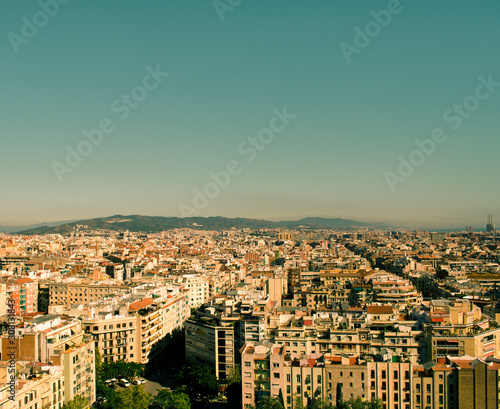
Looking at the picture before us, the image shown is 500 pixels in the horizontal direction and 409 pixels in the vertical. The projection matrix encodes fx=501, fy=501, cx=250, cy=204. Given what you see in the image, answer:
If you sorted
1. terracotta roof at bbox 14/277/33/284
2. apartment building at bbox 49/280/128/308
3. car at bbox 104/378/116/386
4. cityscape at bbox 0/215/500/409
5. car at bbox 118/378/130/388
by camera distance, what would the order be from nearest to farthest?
1. cityscape at bbox 0/215/500/409
2. car at bbox 104/378/116/386
3. car at bbox 118/378/130/388
4. terracotta roof at bbox 14/277/33/284
5. apartment building at bbox 49/280/128/308

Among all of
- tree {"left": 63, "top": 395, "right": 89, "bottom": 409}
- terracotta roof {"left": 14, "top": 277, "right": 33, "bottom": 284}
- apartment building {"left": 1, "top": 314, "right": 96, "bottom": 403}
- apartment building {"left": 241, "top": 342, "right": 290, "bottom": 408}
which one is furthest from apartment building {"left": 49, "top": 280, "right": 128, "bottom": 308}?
apartment building {"left": 241, "top": 342, "right": 290, "bottom": 408}

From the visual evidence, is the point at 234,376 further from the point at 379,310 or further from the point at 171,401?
the point at 379,310

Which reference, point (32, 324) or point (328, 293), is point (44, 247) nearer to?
point (328, 293)

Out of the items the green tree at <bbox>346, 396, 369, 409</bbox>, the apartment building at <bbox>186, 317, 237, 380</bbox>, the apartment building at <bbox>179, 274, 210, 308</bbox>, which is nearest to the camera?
the green tree at <bbox>346, 396, 369, 409</bbox>

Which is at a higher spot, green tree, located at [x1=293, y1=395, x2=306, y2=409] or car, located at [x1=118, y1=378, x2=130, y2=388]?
green tree, located at [x1=293, y1=395, x2=306, y2=409]

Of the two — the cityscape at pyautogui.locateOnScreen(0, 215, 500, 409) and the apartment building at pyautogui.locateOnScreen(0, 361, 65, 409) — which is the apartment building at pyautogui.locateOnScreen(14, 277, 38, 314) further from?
the apartment building at pyautogui.locateOnScreen(0, 361, 65, 409)

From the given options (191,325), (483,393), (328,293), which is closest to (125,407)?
(191,325)

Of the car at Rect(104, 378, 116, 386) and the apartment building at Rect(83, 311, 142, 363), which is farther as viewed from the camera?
the apartment building at Rect(83, 311, 142, 363)

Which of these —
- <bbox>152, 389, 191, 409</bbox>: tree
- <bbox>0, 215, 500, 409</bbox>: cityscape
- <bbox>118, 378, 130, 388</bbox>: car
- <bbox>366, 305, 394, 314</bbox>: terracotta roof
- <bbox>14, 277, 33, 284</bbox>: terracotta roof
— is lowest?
<bbox>118, 378, 130, 388</bbox>: car
